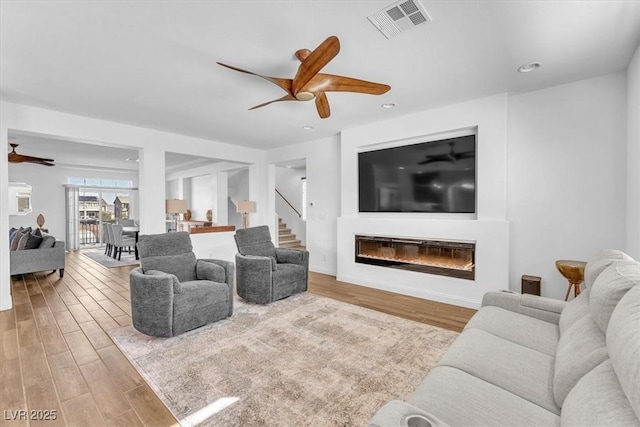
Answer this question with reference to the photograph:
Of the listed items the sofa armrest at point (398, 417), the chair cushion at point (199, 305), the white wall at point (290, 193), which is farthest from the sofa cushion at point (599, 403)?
the white wall at point (290, 193)

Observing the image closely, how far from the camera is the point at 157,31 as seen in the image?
2238 mm

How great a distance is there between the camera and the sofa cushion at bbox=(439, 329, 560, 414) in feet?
4.18

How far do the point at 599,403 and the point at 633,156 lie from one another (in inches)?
114

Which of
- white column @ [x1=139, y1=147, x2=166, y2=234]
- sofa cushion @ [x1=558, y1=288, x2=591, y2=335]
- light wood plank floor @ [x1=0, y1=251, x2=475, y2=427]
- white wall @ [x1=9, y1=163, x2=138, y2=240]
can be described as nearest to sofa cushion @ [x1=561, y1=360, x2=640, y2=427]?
sofa cushion @ [x1=558, y1=288, x2=591, y2=335]

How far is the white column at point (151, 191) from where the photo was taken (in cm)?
480

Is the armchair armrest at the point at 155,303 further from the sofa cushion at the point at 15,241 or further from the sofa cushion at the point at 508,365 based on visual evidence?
the sofa cushion at the point at 15,241

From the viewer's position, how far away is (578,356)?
3.97ft

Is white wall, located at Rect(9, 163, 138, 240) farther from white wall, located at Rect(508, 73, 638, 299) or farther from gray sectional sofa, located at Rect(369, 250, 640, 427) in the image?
white wall, located at Rect(508, 73, 638, 299)

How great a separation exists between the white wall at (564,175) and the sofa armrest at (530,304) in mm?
1625

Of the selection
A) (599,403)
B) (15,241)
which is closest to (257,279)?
(599,403)

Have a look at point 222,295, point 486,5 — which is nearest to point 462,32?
point 486,5

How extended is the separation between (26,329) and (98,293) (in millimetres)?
1363

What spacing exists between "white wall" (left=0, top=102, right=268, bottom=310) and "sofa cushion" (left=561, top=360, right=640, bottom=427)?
17.5ft

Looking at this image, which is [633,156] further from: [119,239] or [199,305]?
[119,239]
